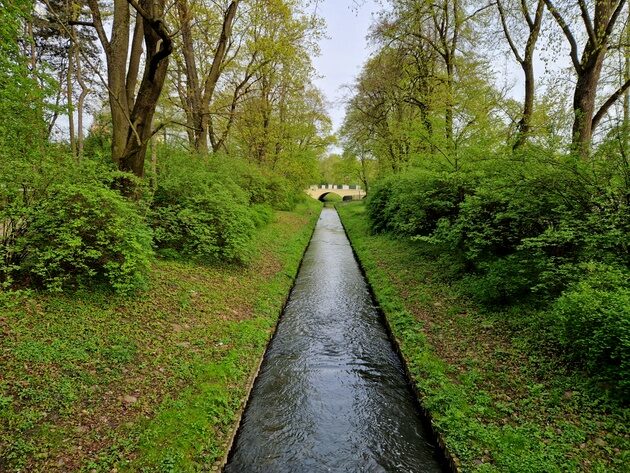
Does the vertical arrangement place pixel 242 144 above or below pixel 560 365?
above

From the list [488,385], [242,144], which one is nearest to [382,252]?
[488,385]

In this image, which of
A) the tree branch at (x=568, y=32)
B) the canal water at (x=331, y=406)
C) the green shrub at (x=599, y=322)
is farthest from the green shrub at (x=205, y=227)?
the tree branch at (x=568, y=32)

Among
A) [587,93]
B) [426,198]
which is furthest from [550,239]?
[426,198]

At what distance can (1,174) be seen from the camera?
15.2ft

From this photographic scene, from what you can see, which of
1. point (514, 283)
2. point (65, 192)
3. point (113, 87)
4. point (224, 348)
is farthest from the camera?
point (113, 87)

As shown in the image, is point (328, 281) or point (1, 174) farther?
point (328, 281)

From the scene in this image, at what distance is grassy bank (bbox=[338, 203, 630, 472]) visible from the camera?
3.59m

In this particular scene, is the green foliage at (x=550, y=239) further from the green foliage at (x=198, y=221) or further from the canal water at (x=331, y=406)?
the green foliage at (x=198, y=221)

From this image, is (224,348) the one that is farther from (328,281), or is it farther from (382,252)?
(382,252)

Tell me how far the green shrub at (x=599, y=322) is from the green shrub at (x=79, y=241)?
651cm

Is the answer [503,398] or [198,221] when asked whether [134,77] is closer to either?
[198,221]

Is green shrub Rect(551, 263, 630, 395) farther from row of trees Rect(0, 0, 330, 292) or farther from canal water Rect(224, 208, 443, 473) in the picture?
row of trees Rect(0, 0, 330, 292)

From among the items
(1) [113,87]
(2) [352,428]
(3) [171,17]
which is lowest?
(2) [352,428]

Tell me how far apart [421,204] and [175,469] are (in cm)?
981
